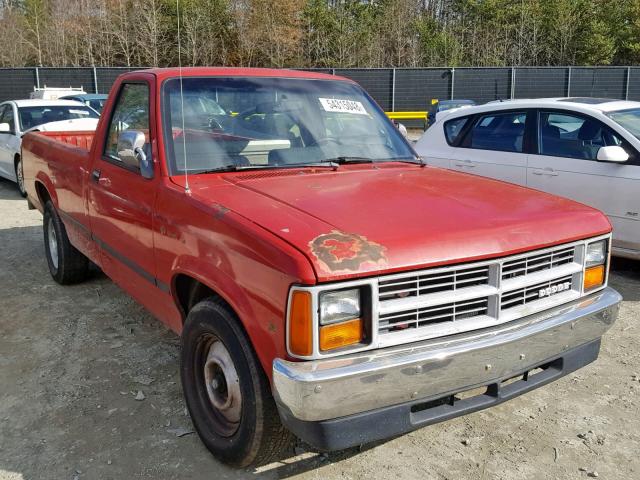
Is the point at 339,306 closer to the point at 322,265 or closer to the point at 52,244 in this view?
the point at 322,265

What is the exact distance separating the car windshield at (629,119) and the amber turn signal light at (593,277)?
10.3 feet

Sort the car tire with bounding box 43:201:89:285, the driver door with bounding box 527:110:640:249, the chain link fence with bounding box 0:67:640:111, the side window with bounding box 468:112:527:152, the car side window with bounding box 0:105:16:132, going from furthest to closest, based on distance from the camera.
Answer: the chain link fence with bounding box 0:67:640:111
the car side window with bounding box 0:105:16:132
the side window with bounding box 468:112:527:152
the driver door with bounding box 527:110:640:249
the car tire with bounding box 43:201:89:285

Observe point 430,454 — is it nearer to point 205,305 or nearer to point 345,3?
point 205,305

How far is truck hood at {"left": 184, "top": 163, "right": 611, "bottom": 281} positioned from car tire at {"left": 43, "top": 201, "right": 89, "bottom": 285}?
267cm

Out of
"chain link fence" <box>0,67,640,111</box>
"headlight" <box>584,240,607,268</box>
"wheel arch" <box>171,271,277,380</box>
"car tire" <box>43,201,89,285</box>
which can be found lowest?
"car tire" <box>43,201,89,285</box>

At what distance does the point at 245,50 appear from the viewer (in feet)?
141

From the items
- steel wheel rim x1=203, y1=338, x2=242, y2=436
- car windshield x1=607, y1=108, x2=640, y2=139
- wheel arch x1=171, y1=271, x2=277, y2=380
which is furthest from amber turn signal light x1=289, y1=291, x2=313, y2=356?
car windshield x1=607, y1=108, x2=640, y2=139

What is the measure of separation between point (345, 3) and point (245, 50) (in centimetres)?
1255

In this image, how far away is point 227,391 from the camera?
2.84m

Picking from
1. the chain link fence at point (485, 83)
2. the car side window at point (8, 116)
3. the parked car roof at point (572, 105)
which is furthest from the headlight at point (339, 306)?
the chain link fence at point (485, 83)

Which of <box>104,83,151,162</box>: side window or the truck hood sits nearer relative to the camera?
the truck hood

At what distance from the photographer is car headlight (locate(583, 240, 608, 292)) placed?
298 cm

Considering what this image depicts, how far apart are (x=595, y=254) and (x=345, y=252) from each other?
4.82 feet

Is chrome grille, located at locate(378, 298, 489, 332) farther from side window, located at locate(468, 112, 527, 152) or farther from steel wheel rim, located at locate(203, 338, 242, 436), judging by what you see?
side window, located at locate(468, 112, 527, 152)
